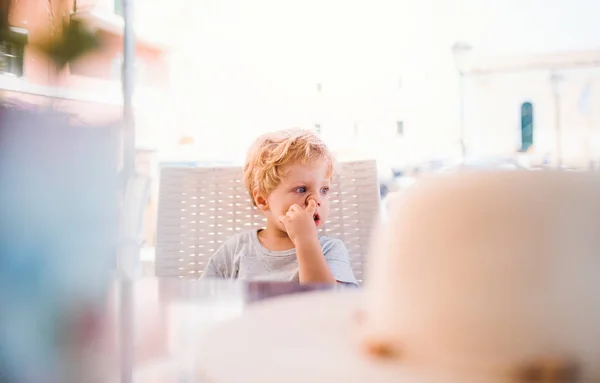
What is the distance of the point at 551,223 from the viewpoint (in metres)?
0.24

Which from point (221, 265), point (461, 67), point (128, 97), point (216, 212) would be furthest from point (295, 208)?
point (461, 67)

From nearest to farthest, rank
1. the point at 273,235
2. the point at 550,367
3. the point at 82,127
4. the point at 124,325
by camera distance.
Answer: the point at 550,367 → the point at 124,325 → the point at 273,235 → the point at 82,127

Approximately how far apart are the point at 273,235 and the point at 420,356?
3.70 ft

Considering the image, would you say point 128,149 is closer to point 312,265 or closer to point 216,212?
point 216,212

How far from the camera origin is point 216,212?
60.6 inches

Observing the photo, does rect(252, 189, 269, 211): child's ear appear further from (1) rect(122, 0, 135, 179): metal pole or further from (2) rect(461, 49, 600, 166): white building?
(2) rect(461, 49, 600, 166): white building

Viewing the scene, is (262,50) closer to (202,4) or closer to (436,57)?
(202,4)

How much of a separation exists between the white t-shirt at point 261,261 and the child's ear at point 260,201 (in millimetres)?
72

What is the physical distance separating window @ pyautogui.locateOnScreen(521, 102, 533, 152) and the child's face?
4824mm

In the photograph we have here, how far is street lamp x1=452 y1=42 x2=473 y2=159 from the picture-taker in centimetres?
525

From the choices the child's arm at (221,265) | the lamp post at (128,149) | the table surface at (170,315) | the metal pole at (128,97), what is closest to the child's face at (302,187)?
the child's arm at (221,265)

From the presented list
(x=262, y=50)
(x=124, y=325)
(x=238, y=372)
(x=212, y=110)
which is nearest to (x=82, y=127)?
(x=212, y=110)

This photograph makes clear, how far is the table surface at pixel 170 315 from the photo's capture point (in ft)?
1.25

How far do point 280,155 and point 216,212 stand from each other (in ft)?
1.10
